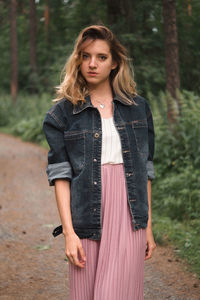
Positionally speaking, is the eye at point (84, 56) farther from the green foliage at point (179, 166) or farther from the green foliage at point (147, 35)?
the green foliage at point (147, 35)

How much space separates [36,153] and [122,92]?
11.3 m

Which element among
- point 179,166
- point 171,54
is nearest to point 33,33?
point 171,54

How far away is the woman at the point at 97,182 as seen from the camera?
241 centimetres

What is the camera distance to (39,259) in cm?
533

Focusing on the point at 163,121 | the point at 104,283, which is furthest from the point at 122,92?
the point at 163,121

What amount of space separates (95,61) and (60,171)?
0.69 meters

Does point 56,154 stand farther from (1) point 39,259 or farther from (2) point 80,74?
(1) point 39,259

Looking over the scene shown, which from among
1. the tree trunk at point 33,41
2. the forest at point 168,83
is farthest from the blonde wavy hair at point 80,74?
the tree trunk at point 33,41

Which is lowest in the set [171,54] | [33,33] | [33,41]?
[171,54]

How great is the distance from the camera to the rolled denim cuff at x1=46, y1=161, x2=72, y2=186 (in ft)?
8.01

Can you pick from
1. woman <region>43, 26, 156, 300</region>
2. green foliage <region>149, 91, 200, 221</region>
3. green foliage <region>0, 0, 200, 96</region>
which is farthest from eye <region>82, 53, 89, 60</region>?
green foliage <region>0, 0, 200, 96</region>

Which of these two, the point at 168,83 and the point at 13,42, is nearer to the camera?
the point at 168,83

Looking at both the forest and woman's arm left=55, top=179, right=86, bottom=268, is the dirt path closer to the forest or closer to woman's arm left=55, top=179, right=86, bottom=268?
the forest

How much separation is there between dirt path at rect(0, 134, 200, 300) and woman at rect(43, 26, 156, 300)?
2.00 metres
